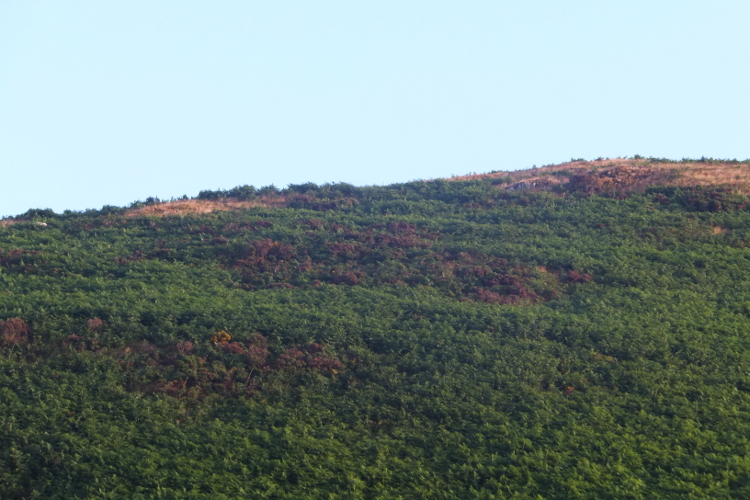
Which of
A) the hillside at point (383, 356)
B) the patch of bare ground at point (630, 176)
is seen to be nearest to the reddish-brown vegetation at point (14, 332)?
the hillside at point (383, 356)

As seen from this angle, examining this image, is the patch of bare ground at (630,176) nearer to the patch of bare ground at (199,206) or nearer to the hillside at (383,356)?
the hillside at (383,356)

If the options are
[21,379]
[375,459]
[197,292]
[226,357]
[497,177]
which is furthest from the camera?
[497,177]

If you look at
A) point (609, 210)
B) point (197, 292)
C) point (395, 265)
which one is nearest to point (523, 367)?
point (395, 265)

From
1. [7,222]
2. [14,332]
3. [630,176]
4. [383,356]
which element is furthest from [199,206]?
[630,176]

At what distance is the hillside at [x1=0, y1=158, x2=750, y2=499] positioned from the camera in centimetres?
1561

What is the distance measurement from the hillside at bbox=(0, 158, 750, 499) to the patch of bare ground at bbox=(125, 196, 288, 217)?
272 centimetres

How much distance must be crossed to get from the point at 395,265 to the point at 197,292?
8.68m

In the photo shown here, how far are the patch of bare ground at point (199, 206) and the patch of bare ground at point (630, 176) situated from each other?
45.3 feet

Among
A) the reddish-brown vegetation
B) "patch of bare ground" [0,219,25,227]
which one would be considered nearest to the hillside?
the reddish-brown vegetation

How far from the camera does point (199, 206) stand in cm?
4134

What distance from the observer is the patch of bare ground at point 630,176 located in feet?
130

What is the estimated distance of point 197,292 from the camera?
26375 millimetres

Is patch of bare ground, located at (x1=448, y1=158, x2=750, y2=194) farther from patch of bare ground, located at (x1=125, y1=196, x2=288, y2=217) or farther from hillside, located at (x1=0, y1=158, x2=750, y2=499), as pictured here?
patch of bare ground, located at (x1=125, y1=196, x2=288, y2=217)

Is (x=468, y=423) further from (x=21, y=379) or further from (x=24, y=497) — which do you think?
(x=21, y=379)
